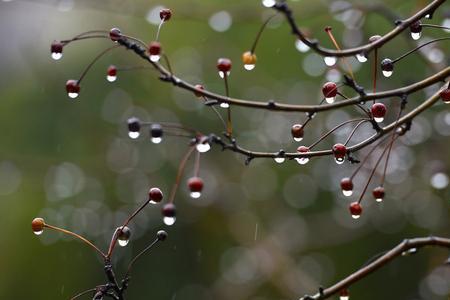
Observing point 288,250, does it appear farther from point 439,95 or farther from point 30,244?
point 439,95

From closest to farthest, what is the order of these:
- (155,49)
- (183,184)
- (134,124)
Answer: (134,124), (155,49), (183,184)

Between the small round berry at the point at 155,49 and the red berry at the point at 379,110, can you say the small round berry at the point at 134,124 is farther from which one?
the red berry at the point at 379,110

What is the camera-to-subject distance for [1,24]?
16.9ft

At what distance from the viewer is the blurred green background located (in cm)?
402

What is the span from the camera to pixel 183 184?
4.23 metres

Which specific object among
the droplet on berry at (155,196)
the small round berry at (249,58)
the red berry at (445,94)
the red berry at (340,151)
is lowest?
the droplet on berry at (155,196)

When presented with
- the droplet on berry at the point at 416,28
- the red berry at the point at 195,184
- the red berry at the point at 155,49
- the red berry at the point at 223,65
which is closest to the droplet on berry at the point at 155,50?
the red berry at the point at 155,49

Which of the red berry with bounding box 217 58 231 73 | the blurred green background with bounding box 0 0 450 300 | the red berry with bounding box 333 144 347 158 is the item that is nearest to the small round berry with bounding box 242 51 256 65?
the red berry with bounding box 217 58 231 73

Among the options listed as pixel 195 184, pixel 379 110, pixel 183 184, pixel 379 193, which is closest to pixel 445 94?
pixel 379 110

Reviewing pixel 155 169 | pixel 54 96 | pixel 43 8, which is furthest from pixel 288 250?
pixel 43 8

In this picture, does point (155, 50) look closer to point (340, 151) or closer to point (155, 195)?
point (155, 195)

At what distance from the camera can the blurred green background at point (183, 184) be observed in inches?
158

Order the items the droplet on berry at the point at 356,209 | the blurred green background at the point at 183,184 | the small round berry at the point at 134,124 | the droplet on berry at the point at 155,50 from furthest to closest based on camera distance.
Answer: the blurred green background at the point at 183,184 → the droplet on berry at the point at 356,209 → the droplet on berry at the point at 155,50 → the small round berry at the point at 134,124

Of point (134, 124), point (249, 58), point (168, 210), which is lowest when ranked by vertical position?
point (168, 210)
